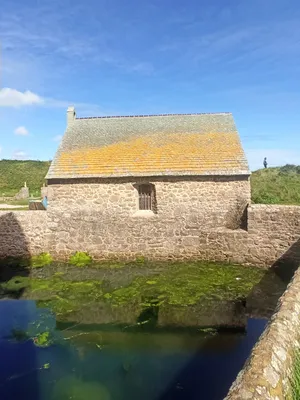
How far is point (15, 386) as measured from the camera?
21.2 ft

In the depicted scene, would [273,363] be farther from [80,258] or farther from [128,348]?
[80,258]

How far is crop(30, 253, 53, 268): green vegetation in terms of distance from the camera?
45.9ft

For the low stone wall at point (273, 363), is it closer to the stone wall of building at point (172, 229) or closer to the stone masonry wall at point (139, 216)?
the stone wall of building at point (172, 229)

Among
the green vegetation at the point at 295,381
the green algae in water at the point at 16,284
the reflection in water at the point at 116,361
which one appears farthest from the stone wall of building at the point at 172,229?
the green vegetation at the point at 295,381

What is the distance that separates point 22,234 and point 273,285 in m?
10.0

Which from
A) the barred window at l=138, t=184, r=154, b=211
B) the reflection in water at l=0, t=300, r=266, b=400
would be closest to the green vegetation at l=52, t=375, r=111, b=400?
the reflection in water at l=0, t=300, r=266, b=400

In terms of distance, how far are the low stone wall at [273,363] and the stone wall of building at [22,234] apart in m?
11.4

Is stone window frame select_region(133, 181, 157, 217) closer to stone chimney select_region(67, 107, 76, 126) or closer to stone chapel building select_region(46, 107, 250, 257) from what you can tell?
stone chapel building select_region(46, 107, 250, 257)

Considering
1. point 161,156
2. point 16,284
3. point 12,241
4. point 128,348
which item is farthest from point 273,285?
point 12,241

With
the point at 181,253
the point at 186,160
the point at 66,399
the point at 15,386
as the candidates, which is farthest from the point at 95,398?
the point at 186,160

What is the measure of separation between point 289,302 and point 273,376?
2.16 m

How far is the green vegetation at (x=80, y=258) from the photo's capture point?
14.0m

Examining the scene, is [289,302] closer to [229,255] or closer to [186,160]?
[229,255]

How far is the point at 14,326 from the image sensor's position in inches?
352
